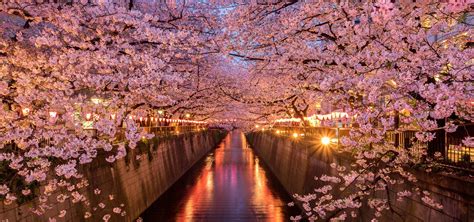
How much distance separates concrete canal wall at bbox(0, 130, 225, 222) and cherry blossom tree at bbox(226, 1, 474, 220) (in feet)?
22.6

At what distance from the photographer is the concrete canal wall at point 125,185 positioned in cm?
1303

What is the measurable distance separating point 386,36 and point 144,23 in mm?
6059

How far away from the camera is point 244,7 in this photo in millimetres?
10852

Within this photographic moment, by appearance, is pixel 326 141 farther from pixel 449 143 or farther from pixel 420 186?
pixel 449 143

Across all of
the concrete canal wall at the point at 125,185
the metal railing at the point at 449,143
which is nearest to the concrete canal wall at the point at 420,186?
the metal railing at the point at 449,143

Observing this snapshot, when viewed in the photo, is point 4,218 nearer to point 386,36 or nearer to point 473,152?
point 386,36

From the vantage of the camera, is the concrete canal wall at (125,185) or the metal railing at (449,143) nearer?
the metal railing at (449,143)

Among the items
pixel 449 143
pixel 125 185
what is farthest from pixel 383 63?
pixel 125 185

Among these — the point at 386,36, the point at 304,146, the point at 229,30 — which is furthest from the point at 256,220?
the point at 386,36

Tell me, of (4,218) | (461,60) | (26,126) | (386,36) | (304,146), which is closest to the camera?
(461,60)

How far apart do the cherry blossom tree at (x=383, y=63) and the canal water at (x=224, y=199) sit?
36.7 ft

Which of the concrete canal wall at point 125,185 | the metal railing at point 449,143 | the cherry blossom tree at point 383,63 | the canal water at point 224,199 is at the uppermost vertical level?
the cherry blossom tree at point 383,63

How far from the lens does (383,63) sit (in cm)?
921

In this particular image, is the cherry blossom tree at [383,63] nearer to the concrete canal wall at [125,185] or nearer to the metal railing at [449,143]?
the metal railing at [449,143]
